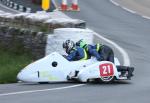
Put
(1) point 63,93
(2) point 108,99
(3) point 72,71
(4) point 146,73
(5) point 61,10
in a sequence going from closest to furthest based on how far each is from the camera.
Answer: (2) point 108,99, (1) point 63,93, (3) point 72,71, (4) point 146,73, (5) point 61,10

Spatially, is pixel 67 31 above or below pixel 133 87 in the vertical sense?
above

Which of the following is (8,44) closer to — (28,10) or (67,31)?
(67,31)

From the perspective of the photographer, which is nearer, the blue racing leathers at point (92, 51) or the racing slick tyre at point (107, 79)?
the racing slick tyre at point (107, 79)

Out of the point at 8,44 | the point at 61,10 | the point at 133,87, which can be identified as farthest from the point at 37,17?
the point at 61,10

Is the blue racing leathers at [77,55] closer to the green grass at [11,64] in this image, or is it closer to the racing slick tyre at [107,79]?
the racing slick tyre at [107,79]

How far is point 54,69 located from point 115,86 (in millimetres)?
1608

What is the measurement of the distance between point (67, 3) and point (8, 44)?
1838cm

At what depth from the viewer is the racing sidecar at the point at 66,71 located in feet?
52.6

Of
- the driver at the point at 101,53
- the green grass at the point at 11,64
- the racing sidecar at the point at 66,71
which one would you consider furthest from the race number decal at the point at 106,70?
the green grass at the point at 11,64

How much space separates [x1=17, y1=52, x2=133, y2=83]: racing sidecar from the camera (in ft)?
52.6

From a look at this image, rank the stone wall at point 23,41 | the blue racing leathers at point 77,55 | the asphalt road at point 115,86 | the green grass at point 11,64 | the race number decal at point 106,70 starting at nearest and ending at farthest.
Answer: the asphalt road at point 115,86, the race number decal at point 106,70, the blue racing leathers at point 77,55, the green grass at point 11,64, the stone wall at point 23,41

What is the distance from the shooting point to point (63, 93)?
14266 millimetres

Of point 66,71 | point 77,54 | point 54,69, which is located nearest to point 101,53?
point 77,54

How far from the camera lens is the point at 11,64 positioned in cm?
2014
